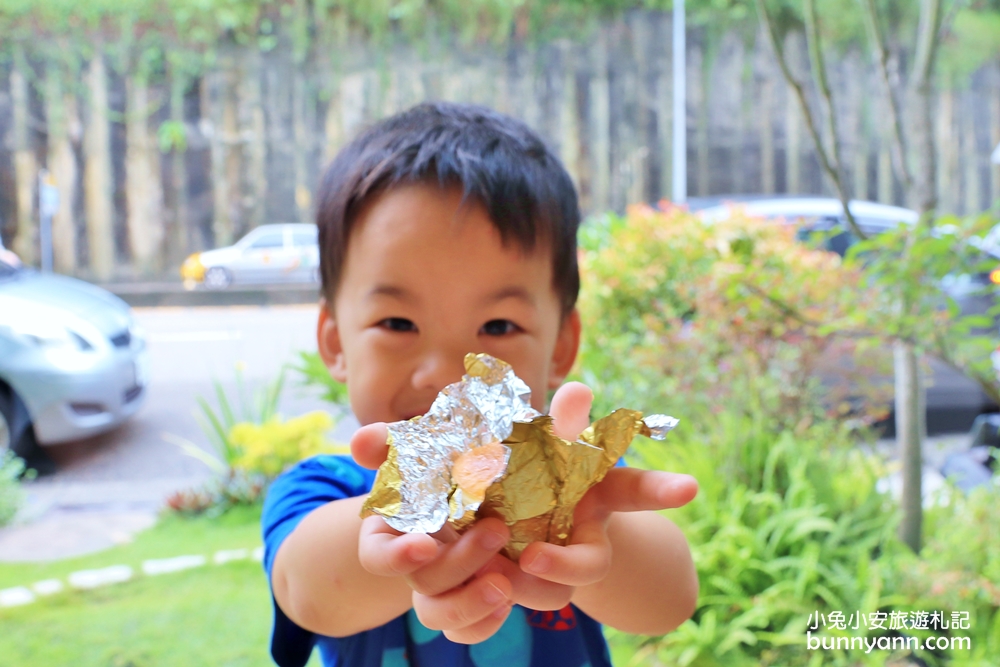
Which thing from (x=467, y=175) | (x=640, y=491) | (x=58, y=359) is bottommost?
(x=58, y=359)

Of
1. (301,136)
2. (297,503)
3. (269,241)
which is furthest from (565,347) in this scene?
(301,136)

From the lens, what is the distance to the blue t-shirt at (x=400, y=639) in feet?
1.66

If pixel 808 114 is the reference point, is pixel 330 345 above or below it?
below

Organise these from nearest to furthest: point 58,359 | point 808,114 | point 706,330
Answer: point 808,114
point 58,359
point 706,330

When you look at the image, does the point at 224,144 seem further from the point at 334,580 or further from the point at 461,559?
the point at 461,559

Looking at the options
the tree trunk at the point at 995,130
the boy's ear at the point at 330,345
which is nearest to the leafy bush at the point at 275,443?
the boy's ear at the point at 330,345

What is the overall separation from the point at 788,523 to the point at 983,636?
31 cm

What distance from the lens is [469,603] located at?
0.29 m

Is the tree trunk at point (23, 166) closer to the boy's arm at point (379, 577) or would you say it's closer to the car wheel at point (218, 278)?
the car wheel at point (218, 278)

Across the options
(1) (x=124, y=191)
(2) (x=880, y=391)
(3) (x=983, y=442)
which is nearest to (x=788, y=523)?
(2) (x=880, y=391)

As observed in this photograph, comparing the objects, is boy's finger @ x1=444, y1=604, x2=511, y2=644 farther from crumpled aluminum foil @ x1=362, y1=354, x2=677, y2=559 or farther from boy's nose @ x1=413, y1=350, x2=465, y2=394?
boy's nose @ x1=413, y1=350, x2=465, y2=394

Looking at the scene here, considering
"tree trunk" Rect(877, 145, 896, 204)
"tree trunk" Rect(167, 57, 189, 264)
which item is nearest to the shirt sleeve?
"tree trunk" Rect(167, 57, 189, 264)

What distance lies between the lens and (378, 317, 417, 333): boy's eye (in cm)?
46

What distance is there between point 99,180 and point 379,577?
1143 mm
